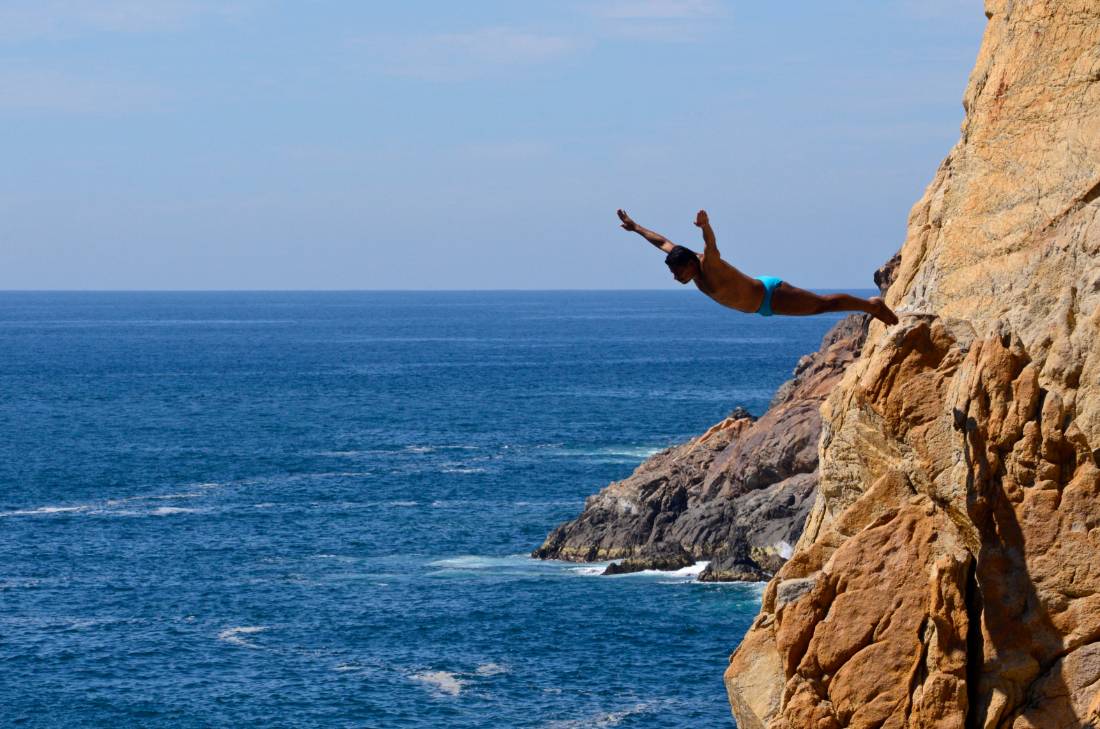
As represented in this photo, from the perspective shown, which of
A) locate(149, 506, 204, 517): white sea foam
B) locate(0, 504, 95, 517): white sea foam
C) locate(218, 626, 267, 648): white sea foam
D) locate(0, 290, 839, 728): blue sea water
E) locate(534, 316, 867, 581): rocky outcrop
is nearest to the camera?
locate(0, 290, 839, 728): blue sea water

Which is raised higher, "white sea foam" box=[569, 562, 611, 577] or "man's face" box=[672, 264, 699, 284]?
"man's face" box=[672, 264, 699, 284]

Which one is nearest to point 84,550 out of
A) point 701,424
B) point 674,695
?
point 674,695

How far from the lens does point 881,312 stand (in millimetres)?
18875

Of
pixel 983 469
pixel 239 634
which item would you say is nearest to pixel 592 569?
pixel 239 634

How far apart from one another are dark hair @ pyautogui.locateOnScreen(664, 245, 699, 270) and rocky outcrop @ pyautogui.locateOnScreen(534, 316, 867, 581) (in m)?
49.1

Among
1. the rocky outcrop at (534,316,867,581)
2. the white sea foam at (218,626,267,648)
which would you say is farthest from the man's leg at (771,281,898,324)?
the rocky outcrop at (534,316,867,581)

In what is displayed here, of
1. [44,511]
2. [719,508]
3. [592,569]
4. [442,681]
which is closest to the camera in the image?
[442,681]

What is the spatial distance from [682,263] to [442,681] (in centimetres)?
3787

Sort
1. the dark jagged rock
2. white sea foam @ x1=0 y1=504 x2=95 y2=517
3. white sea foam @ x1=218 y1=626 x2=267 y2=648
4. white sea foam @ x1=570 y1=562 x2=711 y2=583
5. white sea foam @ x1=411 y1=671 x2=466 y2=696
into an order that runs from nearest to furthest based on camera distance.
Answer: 1. white sea foam @ x1=411 y1=671 x2=466 y2=696
2. white sea foam @ x1=218 y1=626 x2=267 y2=648
3. white sea foam @ x1=570 y1=562 x2=711 y2=583
4. the dark jagged rock
5. white sea foam @ x1=0 y1=504 x2=95 y2=517

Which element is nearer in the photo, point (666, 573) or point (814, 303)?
point (814, 303)

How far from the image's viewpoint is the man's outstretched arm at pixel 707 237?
16141mm

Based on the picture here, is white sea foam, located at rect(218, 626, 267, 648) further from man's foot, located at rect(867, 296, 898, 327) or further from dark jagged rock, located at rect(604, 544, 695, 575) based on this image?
man's foot, located at rect(867, 296, 898, 327)

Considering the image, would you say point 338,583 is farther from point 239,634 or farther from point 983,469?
point 983,469

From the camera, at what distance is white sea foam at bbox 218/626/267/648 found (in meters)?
58.1
